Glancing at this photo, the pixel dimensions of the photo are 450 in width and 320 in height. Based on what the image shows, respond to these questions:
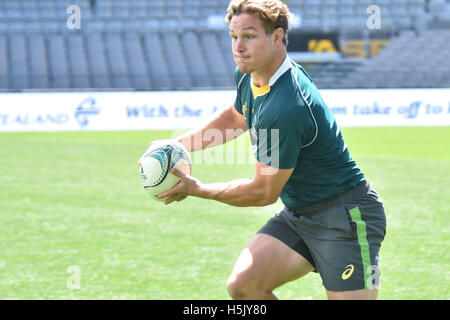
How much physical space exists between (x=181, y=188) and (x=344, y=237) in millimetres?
993

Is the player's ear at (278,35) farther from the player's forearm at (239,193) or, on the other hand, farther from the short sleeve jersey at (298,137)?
the player's forearm at (239,193)

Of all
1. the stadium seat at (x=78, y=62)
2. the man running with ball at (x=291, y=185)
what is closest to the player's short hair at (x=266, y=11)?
the man running with ball at (x=291, y=185)

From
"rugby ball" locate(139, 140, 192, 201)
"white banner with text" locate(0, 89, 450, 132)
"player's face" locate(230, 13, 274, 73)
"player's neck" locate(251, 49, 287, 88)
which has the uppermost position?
"white banner with text" locate(0, 89, 450, 132)

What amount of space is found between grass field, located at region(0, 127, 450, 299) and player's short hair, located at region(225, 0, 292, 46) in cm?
255

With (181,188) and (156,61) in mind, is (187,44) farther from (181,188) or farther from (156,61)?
(181,188)

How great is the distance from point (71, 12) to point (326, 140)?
26745 millimetres

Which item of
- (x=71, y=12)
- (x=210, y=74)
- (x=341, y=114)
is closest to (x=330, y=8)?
(x=210, y=74)

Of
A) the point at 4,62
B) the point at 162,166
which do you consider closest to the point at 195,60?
the point at 4,62

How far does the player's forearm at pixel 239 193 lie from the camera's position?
365 cm

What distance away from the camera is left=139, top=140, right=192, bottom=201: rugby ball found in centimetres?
410

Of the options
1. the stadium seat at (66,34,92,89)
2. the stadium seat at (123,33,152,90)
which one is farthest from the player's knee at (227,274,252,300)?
the stadium seat at (123,33,152,90)

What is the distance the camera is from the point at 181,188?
388 centimetres

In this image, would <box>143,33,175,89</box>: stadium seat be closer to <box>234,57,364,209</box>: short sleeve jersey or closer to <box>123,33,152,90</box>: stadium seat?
<box>123,33,152,90</box>: stadium seat

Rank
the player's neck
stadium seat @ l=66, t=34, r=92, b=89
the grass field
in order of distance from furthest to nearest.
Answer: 1. stadium seat @ l=66, t=34, r=92, b=89
2. the grass field
3. the player's neck
